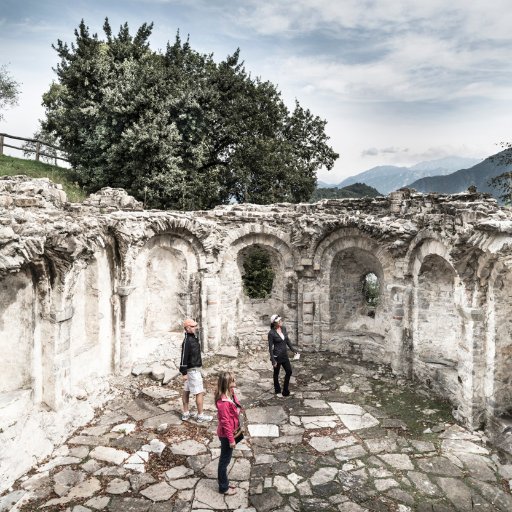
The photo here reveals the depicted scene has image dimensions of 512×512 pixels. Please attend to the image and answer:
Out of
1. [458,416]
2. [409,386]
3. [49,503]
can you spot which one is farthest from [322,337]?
[49,503]

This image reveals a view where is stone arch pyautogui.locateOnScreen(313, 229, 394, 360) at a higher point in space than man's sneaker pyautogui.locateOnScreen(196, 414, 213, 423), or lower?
higher

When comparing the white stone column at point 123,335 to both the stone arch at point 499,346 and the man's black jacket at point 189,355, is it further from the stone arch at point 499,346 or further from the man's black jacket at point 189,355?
the stone arch at point 499,346

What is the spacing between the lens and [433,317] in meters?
10.9

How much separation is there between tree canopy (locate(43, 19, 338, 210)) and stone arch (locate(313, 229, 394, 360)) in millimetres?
9450

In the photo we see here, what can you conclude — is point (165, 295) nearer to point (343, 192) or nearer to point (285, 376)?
point (285, 376)

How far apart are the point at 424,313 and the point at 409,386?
1.92 metres

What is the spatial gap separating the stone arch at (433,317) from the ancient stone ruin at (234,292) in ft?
0.11

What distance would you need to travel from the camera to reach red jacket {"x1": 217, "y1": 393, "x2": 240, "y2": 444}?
627cm

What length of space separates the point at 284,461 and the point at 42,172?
65.3ft

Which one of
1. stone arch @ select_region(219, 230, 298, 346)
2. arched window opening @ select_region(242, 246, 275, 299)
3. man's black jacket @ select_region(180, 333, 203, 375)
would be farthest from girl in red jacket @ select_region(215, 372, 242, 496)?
arched window opening @ select_region(242, 246, 275, 299)

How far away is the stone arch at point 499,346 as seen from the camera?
8.13 meters

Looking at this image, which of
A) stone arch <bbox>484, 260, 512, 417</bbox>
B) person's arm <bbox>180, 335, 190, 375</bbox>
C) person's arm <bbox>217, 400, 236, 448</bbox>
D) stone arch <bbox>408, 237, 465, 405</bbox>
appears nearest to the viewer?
person's arm <bbox>217, 400, 236, 448</bbox>

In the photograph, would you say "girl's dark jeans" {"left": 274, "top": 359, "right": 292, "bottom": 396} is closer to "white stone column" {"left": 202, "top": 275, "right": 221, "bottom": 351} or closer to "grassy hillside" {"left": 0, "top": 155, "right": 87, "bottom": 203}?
"white stone column" {"left": 202, "top": 275, "right": 221, "bottom": 351}

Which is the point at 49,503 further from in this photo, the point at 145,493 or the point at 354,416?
the point at 354,416
